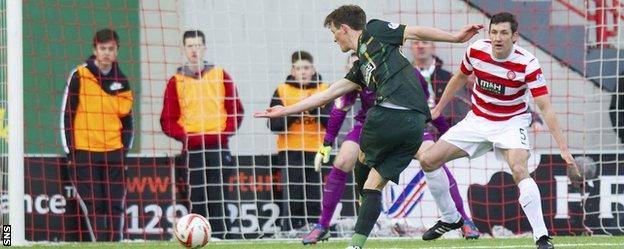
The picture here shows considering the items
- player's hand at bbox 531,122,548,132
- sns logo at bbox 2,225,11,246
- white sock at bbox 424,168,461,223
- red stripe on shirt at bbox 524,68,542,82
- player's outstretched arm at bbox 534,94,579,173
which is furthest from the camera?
player's hand at bbox 531,122,548,132

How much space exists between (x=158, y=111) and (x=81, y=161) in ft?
5.60

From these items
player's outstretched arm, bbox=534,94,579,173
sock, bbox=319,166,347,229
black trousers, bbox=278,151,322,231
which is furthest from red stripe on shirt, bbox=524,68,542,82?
black trousers, bbox=278,151,322,231

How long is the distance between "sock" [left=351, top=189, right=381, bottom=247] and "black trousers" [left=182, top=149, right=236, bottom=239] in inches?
186

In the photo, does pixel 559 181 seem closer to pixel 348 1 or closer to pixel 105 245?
pixel 348 1

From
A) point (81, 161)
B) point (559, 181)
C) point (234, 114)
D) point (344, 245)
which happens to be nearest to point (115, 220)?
point (81, 161)

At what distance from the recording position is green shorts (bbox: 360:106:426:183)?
9.20 metres

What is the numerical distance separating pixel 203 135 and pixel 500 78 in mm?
4154

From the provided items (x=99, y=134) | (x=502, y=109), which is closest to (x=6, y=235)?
(x=99, y=134)

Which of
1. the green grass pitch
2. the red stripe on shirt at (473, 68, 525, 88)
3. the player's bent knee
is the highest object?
the red stripe on shirt at (473, 68, 525, 88)

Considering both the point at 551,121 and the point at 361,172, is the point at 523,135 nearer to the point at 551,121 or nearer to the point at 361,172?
the point at 551,121

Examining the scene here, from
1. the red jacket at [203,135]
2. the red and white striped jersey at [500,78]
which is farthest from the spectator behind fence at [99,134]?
the red and white striped jersey at [500,78]

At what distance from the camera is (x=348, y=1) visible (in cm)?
1444

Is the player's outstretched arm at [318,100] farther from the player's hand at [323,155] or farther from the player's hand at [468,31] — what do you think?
the player's hand at [323,155]

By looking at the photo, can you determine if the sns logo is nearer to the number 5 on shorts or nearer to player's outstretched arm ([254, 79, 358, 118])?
player's outstretched arm ([254, 79, 358, 118])
